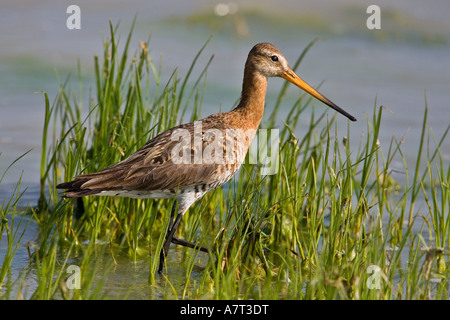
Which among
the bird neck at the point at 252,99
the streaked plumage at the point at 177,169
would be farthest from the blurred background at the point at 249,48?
the streaked plumage at the point at 177,169

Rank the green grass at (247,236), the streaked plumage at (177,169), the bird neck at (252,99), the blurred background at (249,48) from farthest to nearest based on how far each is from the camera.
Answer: the blurred background at (249,48)
the bird neck at (252,99)
the streaked plumage at (177,169)
the green grass at (247,236)

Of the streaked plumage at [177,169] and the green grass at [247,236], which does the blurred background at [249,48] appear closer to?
the green grass at [247,236]

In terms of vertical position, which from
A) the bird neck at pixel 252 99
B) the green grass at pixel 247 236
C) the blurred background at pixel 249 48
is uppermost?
the blurred background at pixel 249 48

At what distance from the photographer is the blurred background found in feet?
35.9

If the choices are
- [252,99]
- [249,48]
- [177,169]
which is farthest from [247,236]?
[249,48]

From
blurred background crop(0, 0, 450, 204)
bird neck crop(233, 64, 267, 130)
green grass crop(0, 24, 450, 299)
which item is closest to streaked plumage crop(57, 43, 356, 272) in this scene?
bird neck crop(233, 64, 267, 130)

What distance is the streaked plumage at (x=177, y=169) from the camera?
19.4ft

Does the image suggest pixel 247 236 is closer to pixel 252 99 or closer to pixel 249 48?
pixel 252 99

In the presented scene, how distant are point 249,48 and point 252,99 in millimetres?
5883

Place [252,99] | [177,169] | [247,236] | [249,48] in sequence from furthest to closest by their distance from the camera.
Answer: [249,48]
[252,99]
[177,169]
[247,236]

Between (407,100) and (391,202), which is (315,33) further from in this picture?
(391,202)

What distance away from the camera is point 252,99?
272 inches

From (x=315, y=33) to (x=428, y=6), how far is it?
2.34m
